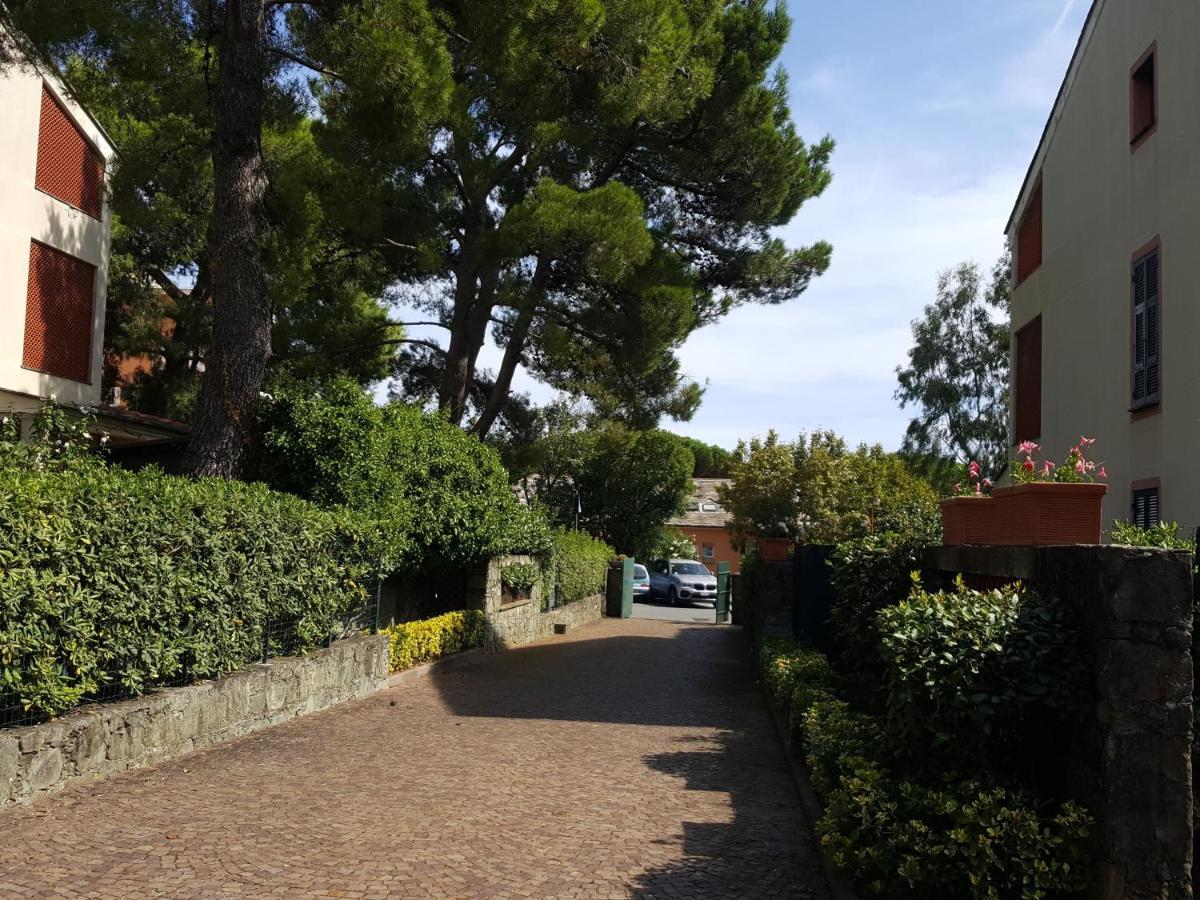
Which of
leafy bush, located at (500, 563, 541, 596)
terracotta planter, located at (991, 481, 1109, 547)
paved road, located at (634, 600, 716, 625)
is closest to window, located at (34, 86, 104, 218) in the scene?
leafy bush, located at (500, 563, 541, 596)

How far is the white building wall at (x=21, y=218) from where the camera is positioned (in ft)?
46.4

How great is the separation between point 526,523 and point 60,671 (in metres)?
12.6

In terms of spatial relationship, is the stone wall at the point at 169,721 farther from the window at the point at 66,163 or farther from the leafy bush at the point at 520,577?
the window at the point at 66,163

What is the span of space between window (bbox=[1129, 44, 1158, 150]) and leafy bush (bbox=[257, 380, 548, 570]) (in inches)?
380

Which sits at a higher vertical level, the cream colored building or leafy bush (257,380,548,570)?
the cream colored building

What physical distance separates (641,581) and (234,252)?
2715 cm

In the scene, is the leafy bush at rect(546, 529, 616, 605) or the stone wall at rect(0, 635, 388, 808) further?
the leafy bush at rect(546, 529, 616, 605)

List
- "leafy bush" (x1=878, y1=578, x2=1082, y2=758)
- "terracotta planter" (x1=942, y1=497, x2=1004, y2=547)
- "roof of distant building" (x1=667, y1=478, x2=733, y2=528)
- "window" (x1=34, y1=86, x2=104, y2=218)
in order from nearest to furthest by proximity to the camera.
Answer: "leafy bush" (x1=878, y1=578, x2=1082, y2=758)
"terracotta planter" (x1=942, y1=497, x2=1004, y2=547)
"window" (x1=34, y1=86, x2=104, y2=218)
"roof of distant building" (x1=667, y1=478, x2=733, y2=528)

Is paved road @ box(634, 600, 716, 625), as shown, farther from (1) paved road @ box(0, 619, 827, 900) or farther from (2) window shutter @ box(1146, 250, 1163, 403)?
(1) paved road @ box(0, 619, 827, 900)

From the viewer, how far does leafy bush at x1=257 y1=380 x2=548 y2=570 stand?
41.1 ft

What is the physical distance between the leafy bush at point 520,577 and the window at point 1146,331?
1036 centimetres

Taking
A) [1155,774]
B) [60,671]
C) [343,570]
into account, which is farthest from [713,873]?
[343,570]

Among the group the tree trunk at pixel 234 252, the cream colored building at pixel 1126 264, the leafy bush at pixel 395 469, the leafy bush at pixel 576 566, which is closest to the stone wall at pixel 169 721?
the leafy bush at pixel 395 469

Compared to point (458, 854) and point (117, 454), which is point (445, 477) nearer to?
point (117, 454)
